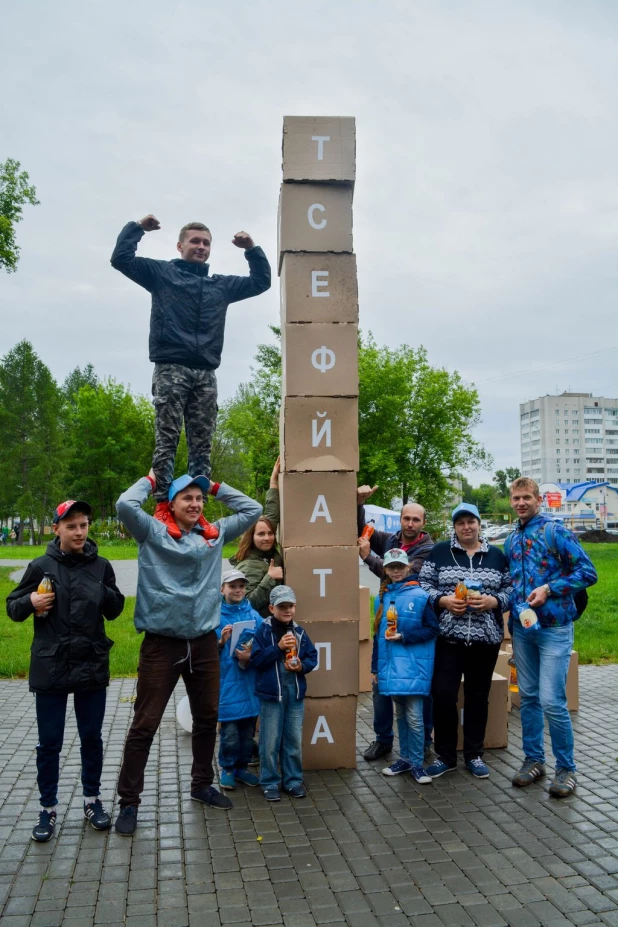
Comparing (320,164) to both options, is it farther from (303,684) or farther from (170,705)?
(170,705)

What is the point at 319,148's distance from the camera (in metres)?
6.31

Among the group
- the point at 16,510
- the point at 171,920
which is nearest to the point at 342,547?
the point at 171,920

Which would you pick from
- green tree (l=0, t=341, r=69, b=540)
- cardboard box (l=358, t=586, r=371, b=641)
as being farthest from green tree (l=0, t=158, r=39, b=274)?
green tree (l=0, t=341, r=69, b=540)

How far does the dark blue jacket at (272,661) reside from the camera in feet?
18.0

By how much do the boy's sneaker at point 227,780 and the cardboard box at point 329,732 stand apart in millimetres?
641

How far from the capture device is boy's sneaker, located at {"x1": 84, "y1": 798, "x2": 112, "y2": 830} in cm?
491

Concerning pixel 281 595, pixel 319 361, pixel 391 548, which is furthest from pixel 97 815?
pixel 319 361

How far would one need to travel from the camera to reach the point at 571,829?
4926mm

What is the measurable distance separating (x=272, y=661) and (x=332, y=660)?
2.36 ft

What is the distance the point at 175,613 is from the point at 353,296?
300cm

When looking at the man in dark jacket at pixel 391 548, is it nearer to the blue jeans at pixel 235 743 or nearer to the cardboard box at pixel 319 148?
the blue jeans at pixel 235 743

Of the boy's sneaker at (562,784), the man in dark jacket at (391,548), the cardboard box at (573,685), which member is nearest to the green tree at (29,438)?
the cardboard box at (573,685)

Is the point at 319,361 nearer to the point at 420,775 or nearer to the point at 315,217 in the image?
the point at 315,217

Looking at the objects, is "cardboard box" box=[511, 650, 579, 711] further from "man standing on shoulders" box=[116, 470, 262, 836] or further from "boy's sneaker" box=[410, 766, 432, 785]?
"man standing on shoulders" box=[116, 470, 262, 836]
